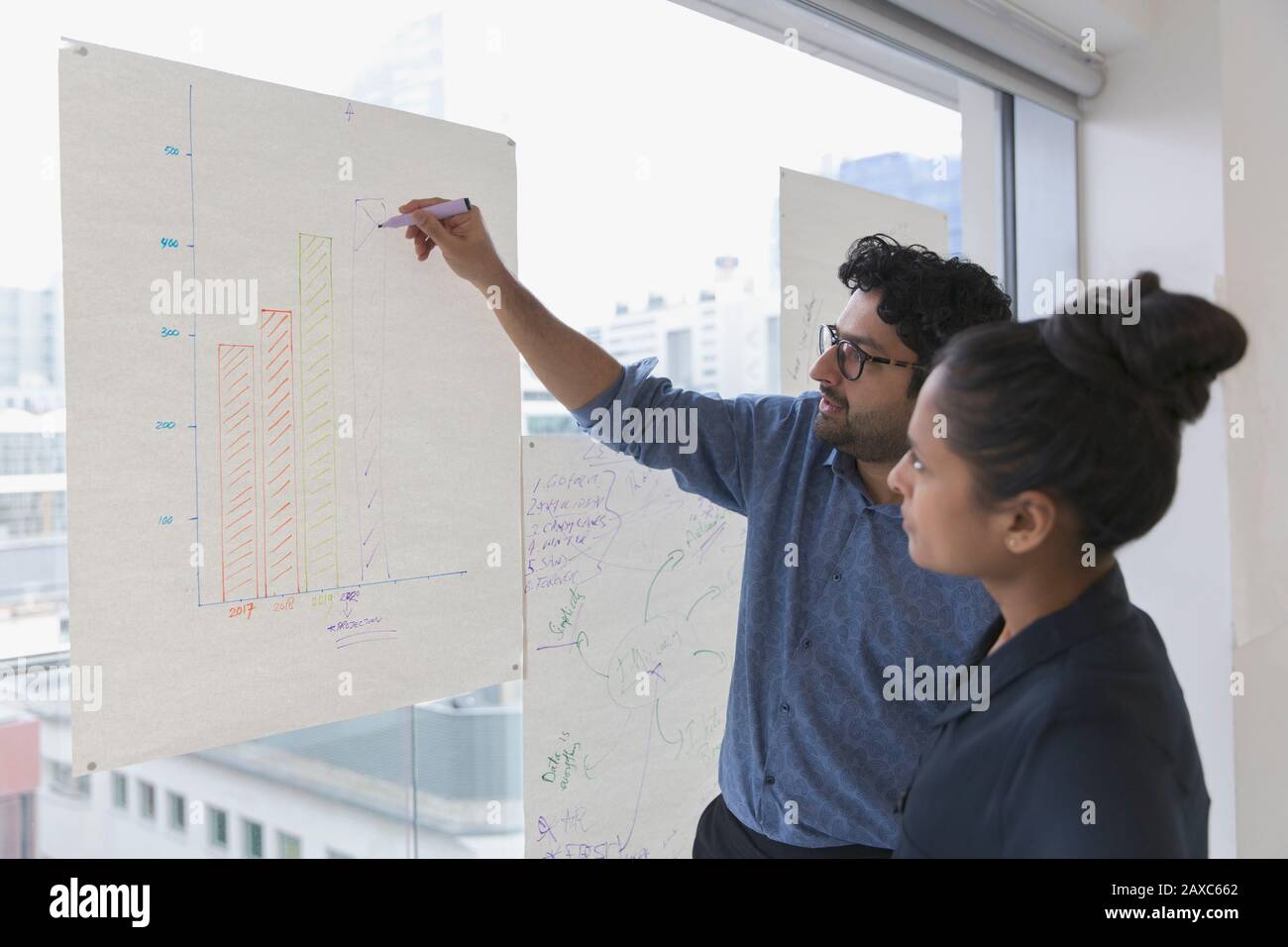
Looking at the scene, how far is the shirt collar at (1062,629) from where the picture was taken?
0.89m

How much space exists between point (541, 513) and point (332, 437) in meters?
0.39

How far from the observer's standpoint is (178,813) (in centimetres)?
153

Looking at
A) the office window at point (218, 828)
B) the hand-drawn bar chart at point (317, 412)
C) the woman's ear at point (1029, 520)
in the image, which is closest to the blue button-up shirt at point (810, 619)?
the hand-drawn bar chart at point (317, 412)

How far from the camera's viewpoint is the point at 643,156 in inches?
77.0

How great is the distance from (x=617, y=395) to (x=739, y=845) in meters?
0.71

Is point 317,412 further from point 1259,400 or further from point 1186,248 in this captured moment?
point 1259,400

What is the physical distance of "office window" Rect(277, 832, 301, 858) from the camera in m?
1.98

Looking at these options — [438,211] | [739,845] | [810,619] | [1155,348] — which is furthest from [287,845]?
[1155,348]

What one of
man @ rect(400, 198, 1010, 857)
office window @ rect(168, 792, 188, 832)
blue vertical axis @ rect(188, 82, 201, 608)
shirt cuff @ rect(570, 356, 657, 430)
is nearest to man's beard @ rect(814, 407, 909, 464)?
man @ rect(400, 198, 1010, 857)

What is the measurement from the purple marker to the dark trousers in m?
1.00

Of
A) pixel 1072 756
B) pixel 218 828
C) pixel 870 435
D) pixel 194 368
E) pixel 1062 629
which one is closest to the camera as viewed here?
pixel 1072 756

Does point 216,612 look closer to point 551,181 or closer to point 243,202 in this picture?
point 243,202

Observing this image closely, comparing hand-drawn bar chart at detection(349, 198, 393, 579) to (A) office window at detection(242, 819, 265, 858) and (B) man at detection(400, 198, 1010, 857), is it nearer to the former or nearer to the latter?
(B) man at detection(400, 198, 1010, 857)

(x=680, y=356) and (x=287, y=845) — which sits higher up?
(x=680, y=356)
